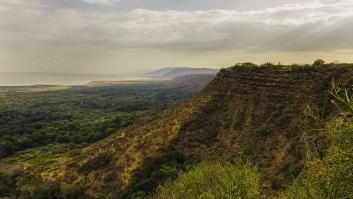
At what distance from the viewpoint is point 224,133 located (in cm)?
6519

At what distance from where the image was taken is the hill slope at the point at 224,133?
180ft

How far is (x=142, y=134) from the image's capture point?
71.7 metres

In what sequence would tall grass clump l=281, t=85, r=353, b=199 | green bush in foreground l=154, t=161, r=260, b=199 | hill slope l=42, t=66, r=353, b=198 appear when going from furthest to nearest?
hill slope l=42, t=66, r=353, b=198 < green bush in foreground l=154, t=161, r=260, b=199 < tall grass clump l=281, t=85, r=353, b=199

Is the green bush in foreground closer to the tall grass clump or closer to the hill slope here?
the tall grass clump

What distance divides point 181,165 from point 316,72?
26.8 meters

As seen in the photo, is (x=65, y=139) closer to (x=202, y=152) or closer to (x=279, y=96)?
(x=202, y=152)

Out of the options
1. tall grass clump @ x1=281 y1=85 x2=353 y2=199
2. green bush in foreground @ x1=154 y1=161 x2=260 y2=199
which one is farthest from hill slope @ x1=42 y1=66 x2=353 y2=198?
tall grass clump @ x1=281 y1=85 x2=353 y2=199

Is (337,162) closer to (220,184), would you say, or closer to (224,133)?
(220,184)

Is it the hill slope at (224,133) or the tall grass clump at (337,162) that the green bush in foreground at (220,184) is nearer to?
the tall grass clump at (337,162)

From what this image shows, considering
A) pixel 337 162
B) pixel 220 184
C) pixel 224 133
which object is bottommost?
pixel 224 133

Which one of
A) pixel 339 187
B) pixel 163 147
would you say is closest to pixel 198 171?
pixel 339 187

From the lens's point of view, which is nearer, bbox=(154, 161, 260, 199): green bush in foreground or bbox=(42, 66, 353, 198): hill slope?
bbox=(154, 161, 260, 199): green bush in foreground

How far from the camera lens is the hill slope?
54875 millimetres

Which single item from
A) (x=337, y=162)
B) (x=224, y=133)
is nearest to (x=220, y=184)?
(x=337, y=162)
